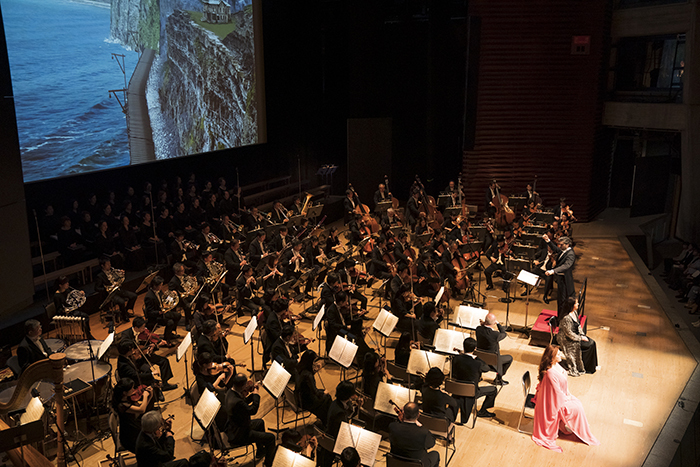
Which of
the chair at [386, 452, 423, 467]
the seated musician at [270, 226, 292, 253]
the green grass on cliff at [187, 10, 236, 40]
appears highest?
the green grass on cliff at [187, 10, 236, 40]

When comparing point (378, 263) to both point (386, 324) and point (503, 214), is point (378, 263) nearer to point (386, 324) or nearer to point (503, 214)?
point (386, 324)

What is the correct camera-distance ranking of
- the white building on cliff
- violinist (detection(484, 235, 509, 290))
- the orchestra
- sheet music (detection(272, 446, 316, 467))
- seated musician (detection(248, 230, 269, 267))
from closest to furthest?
sheet music (detection(272, 446, 316, 467)), the orchestra, seated musician (detection(248, 230, 269, 267)), violinist (detection(484, 235, 509, 290)), the white building on cliff

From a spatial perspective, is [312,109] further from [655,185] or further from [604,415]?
[604,415]

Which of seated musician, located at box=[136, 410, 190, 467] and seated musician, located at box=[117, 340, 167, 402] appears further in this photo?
seated musician, located at box=[117, 340, 167, 402]

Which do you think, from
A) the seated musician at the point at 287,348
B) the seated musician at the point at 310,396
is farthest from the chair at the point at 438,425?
the seated musician at the point at 287,348

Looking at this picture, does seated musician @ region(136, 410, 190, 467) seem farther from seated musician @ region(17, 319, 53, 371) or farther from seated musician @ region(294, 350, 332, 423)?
seated musician @ region(17, 319, 53, 371)

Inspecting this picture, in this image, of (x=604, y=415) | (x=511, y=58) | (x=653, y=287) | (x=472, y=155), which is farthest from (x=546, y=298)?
(x=511, y=58)

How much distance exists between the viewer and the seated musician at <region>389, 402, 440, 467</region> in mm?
5465

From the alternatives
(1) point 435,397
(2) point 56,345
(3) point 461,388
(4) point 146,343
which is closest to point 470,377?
(3) point 461,388

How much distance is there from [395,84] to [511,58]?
360cm

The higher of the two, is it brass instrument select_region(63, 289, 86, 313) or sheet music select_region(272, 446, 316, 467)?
brass instrument select_region(63, 289, 86, 313)

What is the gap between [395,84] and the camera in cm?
1841

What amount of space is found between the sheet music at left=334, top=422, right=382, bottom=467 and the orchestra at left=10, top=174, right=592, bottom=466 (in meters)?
0.38

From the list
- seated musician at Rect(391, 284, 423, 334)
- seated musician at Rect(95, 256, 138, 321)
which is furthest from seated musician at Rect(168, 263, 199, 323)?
seated musician at Rect(391, 284, 423, 334)
